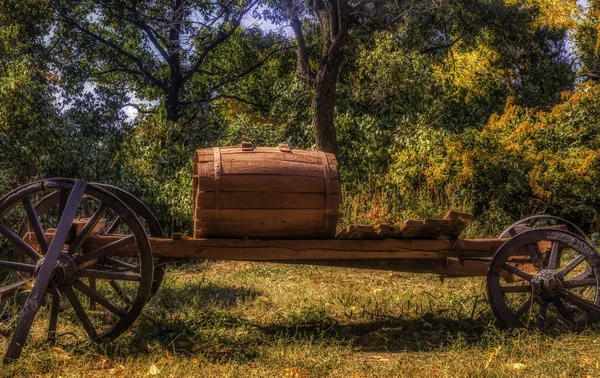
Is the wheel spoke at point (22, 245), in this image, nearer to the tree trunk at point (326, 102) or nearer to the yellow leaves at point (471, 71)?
the tree trunk at point (326, 102)

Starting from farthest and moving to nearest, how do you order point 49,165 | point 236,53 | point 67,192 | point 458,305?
point 236,53 → point 49,165 → point 458,305 → point 67,192

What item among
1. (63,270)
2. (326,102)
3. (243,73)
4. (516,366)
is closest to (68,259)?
(63,270)

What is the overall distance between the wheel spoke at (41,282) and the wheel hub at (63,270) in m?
0.13

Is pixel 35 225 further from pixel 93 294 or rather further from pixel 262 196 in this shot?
pixel 262 196

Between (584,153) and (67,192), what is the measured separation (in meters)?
8.60

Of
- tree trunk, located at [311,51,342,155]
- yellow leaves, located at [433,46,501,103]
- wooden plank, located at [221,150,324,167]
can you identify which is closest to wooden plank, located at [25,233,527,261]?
wooden plank, located at [221,150,324,167]

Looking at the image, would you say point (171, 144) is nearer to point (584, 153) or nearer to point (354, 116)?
point (354, 116)

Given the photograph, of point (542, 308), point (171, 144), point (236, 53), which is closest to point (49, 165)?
point (171, 144)

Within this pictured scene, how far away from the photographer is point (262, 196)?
15.0 ft

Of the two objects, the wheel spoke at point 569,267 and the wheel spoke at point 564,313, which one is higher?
the wheel spoke at point 569,267

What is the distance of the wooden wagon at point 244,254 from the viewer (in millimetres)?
4293

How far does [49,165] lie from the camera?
31.3ft

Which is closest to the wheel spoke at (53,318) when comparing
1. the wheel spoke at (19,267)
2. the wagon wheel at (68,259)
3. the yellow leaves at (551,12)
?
the wagon wheel at (68,259)

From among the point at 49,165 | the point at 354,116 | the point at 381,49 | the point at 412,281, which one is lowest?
the point at 412,281
